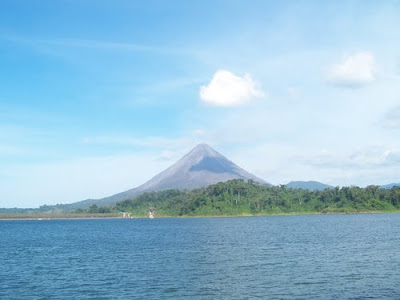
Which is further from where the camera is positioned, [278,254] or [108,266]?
[278,254]

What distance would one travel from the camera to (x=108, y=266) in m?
47.1

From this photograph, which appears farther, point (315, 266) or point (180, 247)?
point (180, 247)

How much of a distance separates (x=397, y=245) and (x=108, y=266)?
1552 inches

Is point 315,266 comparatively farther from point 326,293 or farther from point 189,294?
point 189,294

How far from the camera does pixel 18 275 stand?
141 feet

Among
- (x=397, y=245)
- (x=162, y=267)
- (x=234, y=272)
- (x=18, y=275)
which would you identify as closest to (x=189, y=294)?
(x=234, y=272)

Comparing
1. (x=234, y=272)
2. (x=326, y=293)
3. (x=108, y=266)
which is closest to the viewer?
(x=326, y=293)

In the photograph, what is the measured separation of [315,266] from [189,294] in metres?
16.4

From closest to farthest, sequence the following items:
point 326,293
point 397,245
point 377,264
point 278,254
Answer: point 326,293
point 377,264
point 278,254
point 397,245

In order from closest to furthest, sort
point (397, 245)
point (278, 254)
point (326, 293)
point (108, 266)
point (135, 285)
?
point (326, 293)
point (135, 285)
point (108, 266)
point (278, 254)
point (397, 245)

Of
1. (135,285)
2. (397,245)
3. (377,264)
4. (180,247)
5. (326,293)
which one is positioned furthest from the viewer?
(180,247)

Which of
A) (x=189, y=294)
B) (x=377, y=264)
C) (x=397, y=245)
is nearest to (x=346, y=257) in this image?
(x=377, y=264)

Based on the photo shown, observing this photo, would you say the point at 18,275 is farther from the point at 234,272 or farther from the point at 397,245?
the point at 397,245

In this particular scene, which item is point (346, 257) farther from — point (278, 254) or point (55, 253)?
point (55, 253)
